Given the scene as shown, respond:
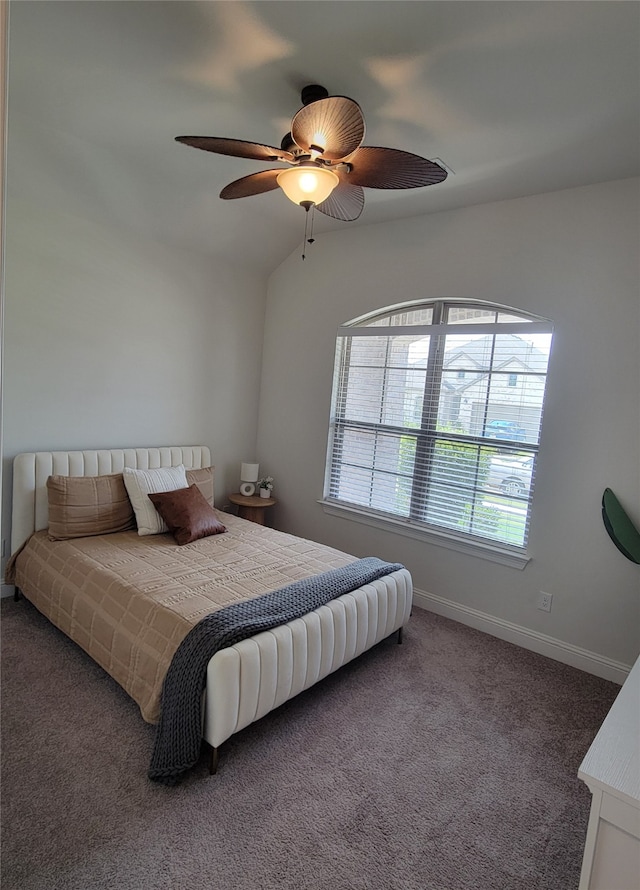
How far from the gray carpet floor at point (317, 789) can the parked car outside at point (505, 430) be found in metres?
1.49

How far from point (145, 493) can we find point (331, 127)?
250 cm

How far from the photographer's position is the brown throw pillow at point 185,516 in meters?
3.19

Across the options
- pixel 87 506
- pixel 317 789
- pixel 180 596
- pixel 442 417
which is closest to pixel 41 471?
pixel 87 506

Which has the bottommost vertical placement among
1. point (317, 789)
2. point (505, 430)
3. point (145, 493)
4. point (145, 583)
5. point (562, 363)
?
point (317, 789)

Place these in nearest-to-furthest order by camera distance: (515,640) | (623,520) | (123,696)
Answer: (123,696), (623,520), (515,640)

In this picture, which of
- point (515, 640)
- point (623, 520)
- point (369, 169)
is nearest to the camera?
point (369, 169)

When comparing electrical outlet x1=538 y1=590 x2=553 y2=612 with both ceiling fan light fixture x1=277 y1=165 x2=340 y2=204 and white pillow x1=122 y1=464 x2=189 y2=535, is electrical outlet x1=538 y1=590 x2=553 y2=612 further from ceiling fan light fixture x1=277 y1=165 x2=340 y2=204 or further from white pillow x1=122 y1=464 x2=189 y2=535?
ceiling fan light fixture x1=277 y1=165 x2=340 y2=204

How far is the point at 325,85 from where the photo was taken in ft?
6.99

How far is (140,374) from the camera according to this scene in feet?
12.2

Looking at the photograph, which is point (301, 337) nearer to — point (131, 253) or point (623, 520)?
point (131, 253)

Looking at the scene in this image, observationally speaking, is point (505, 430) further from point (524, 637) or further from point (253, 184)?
point (253, 184)

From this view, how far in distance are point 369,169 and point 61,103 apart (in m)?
1.71

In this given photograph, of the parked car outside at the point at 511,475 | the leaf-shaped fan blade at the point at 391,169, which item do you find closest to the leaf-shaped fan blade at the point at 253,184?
the leaf-shaped fan blade at the point at 391,169

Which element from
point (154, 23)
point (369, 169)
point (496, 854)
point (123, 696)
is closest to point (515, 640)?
point (496, 854)
